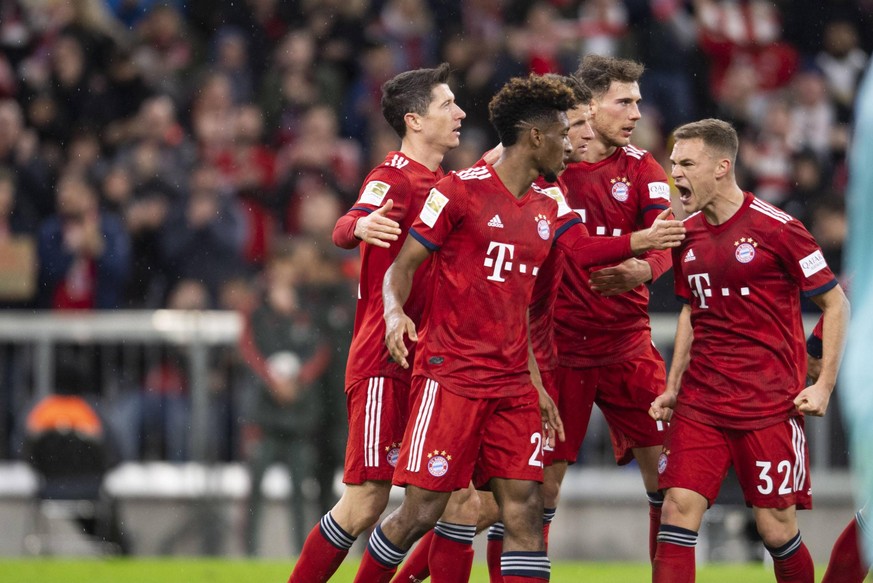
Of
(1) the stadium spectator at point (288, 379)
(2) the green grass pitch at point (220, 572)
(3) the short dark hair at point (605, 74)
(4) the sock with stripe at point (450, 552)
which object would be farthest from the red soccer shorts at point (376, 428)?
(1) the stadium spectator at point (288, 379)

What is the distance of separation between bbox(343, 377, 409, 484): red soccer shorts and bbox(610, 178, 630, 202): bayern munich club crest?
4.60 feet

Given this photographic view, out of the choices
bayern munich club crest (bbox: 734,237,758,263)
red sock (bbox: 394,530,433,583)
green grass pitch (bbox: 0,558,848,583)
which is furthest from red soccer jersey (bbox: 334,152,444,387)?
green grass pitch (bbox: 0,558,848,583)

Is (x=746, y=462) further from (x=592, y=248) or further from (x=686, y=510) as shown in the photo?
(x=592, y=248)

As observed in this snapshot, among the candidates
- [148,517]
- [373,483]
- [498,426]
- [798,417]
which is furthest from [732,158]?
[148,517]

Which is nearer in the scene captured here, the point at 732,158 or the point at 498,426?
the point at 498,426

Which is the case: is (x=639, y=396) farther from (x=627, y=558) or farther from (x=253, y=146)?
(x=253, y=146)

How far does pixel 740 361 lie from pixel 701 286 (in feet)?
1.19

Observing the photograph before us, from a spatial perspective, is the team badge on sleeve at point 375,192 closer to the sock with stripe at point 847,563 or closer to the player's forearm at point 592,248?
the player's forearm at point 592,248

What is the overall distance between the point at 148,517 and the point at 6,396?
1417mm

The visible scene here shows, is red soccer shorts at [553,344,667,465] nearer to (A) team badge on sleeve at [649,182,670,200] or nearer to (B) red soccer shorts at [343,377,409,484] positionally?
(A) team badge on sleeve at [649,182,670,200]

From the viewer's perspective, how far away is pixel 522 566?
607 centimetres

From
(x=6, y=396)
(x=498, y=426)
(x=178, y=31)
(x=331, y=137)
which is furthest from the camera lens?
(x=178, y=31)

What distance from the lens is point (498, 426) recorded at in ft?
20.2

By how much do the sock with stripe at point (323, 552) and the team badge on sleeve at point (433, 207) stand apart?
1.41m
